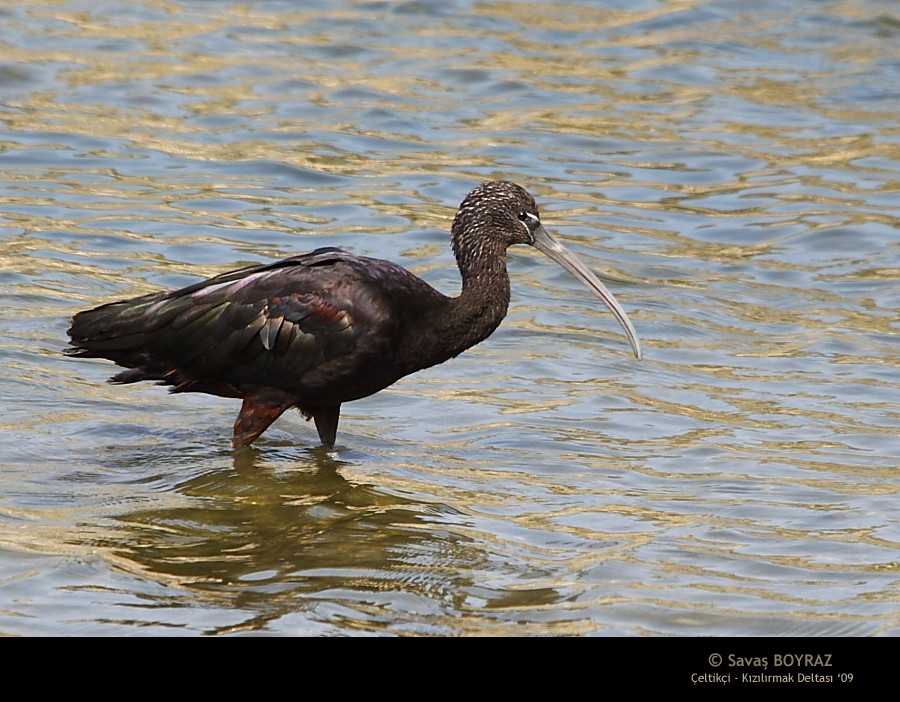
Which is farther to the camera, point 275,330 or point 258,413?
point 258,413

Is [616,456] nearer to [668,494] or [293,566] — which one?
[668,494]

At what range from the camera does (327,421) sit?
28.4ft

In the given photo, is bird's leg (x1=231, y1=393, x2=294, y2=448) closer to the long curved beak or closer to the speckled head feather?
the speckled head feather

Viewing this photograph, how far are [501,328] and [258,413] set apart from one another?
3015 millimetres

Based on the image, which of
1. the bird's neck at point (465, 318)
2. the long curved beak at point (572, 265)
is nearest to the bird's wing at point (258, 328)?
the bird's neck at point (465, 318)

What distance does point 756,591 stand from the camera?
6.78 meters

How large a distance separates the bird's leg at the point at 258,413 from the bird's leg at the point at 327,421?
0.58 ft

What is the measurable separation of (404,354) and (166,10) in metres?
11.7

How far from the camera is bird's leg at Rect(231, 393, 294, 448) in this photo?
27.9 ft

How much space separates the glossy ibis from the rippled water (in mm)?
400

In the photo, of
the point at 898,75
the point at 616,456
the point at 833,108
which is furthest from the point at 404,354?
the point at 898,75

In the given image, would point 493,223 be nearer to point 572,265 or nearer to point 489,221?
point 489,221

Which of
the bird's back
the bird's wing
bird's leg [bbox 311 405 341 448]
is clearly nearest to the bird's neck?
the bird's back

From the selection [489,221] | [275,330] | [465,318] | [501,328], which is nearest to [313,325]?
[275,330]
